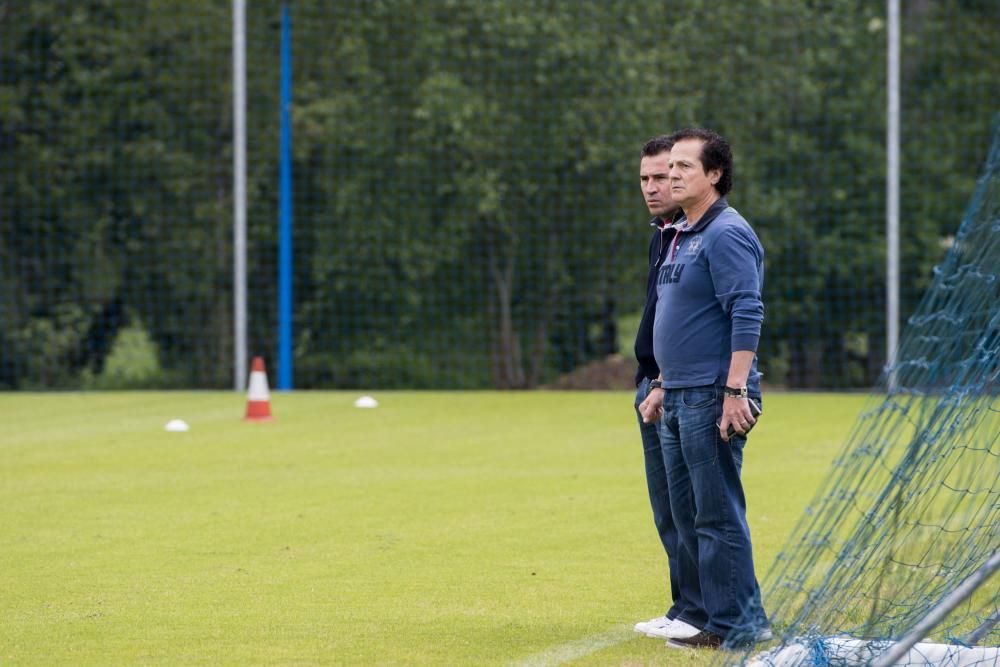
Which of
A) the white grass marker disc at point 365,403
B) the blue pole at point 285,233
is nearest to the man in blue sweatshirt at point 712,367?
the white grass marker disc at point 365,403

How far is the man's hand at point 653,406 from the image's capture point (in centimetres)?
575

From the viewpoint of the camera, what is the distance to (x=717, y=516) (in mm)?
5488

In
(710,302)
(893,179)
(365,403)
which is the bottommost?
(365,403)

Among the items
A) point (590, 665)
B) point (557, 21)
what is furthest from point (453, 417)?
point (590, 665)

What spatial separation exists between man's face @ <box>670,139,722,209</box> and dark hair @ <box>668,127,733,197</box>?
0.02m

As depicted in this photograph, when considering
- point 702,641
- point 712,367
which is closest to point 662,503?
point 702,641

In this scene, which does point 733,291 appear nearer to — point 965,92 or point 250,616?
point 250,616

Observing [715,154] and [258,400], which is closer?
[715,154]

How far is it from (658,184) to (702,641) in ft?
5.43

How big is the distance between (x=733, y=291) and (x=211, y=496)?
5194mm

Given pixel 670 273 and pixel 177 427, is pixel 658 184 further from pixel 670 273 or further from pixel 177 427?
pixel 177 427

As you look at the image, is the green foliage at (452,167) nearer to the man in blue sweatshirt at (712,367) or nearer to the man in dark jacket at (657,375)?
the man in dark jacket at (657,375)

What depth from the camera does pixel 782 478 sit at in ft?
35.2

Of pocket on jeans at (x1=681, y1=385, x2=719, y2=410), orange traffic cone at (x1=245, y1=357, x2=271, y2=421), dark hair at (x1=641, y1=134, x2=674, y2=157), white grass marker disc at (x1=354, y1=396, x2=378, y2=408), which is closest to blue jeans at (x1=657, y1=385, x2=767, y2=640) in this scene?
pocket on jeans at (x1=681, y1=385, x2=719, y2=410)
